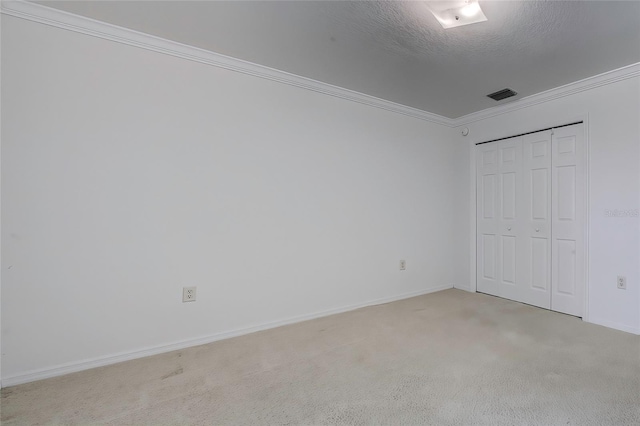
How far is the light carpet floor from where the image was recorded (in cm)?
155

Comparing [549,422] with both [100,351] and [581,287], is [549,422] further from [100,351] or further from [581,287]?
[100,351]

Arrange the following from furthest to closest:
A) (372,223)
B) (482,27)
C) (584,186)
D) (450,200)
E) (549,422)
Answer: (450,200) → (372,223) → (584,186) → (482,27) → (549,422)

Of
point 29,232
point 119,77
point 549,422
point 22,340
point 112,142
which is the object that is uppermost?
point 119,77

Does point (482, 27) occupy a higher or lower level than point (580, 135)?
higher

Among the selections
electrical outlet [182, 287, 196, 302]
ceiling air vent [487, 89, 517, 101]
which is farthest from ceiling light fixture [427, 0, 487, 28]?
electrical outlet [182, 287, 196, 302]

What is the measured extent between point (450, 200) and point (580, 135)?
1.50 metres

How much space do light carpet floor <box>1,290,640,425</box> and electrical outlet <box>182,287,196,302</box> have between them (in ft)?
1.26

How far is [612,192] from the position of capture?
8.93 feet

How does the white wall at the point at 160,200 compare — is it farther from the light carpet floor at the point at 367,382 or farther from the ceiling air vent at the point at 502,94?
the ceiling air vent at the point at 502,94

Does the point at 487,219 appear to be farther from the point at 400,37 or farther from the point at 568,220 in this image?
the point at 400,37

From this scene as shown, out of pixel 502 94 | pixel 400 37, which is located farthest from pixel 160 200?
pixel 502 94

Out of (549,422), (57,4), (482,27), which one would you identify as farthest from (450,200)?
(57,4)

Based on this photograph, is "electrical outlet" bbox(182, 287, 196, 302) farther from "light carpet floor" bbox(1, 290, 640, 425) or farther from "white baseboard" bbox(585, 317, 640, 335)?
"white baseboard" bbox(585, 317, 640, 335)

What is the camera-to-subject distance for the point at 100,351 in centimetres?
206
